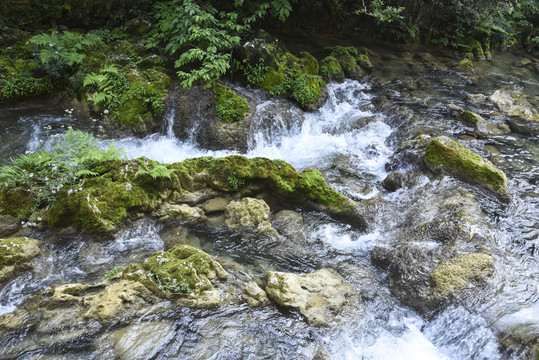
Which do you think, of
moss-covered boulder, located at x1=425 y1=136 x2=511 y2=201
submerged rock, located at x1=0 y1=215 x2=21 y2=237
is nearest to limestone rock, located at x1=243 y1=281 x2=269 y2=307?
submerged rock, located at x1=0 y1=215 x2=21 y2=237

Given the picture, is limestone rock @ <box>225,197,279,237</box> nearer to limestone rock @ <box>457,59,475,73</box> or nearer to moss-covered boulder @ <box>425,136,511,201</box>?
moss-covered boulder @ <box>425,136,511,201</box>

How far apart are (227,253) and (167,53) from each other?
24.3ft

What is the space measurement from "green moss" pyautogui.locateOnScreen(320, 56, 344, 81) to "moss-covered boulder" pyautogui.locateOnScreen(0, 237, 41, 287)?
10.2 metres

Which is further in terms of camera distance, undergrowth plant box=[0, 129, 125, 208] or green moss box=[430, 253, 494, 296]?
undergrowth plant box=[0, 129, 125, 208]

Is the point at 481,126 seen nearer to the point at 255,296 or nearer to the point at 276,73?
the point at 276,73

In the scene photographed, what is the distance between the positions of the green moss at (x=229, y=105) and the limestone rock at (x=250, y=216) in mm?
3099

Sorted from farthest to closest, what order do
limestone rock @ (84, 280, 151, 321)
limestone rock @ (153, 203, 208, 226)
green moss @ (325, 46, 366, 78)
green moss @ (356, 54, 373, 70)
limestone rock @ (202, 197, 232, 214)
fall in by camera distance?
green moss @ (356, 54, 373, 70), green moss @ (325, 46, 366, 78), limestone rock @ (202, 197, 232, 214), limestone rock @ (153, 203, 208, 226), limestone rock @ (84, 280, 151, 321)

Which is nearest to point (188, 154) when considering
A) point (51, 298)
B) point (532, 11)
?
point (51, 298)

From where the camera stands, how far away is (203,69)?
864 centimetres

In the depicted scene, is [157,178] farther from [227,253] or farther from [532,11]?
[532,11]

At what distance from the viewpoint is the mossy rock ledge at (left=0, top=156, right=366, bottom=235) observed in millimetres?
5602

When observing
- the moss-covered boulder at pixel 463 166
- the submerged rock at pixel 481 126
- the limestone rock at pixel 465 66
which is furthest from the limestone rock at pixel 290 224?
the limestone rock at pixel 465 66

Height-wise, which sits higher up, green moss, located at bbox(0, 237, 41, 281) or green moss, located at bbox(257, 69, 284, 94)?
green moss, located at bbox(257, 69, 284, 94)

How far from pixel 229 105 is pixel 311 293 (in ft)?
18.5
